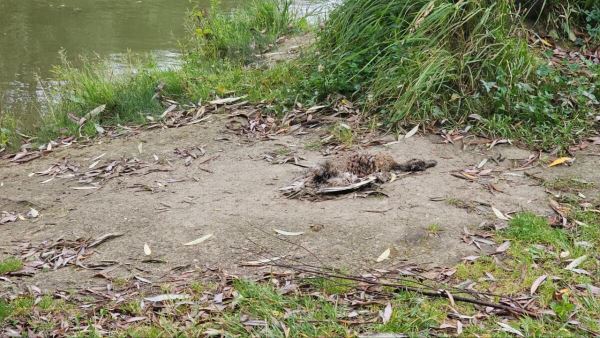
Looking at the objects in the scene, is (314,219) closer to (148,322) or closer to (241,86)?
(148,322)

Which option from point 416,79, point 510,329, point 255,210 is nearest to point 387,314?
point 510,329

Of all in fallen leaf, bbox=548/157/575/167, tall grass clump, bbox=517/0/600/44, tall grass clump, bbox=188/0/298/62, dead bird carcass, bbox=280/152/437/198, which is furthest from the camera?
tall grass clump, bbox=188/0/298/62

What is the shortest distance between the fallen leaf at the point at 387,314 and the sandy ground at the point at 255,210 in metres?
0.43

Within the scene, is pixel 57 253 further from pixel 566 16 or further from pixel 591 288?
pixel 566 16

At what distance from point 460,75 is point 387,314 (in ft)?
9.28

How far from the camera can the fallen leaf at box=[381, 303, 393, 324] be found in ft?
10.6

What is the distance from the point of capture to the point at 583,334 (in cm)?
309

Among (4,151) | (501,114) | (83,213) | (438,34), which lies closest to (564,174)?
(501,114)

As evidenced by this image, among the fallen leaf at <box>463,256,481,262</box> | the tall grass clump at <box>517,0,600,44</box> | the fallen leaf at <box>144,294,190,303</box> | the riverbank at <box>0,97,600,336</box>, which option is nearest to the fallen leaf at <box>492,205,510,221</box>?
the riverbank at <box>0,97,600,336</box>

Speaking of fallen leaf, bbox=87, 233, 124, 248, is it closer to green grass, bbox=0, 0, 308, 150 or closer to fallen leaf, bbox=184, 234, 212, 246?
fallen leaf, bbox=184, 234, 212, 246

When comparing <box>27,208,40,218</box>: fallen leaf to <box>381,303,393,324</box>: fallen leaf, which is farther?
<box>27,208,40,218</box>: fallen leaf

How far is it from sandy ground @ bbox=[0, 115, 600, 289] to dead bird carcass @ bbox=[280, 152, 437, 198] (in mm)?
105

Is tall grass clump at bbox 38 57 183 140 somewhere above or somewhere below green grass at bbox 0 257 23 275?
below

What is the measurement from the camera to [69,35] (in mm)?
10125
